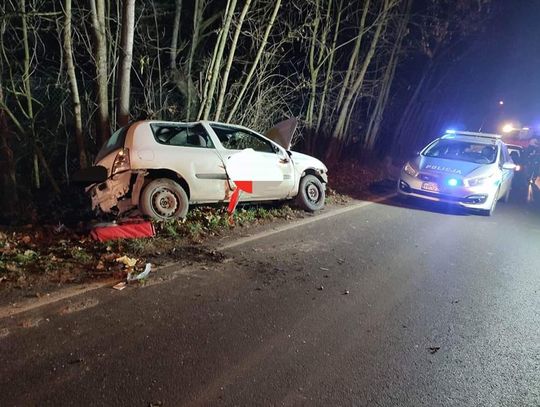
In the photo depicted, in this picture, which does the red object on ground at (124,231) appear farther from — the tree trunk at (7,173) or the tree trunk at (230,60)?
the tree trunk at (230,60)

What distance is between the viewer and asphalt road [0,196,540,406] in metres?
2.78

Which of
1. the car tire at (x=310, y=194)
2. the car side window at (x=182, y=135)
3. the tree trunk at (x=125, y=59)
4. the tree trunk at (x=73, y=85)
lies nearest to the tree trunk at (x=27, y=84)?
the tree trunk at (x=73, y=85)

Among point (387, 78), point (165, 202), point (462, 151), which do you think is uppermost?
point (387, 78)

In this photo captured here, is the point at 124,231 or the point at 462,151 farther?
the point at 462,151

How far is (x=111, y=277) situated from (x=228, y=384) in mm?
2116

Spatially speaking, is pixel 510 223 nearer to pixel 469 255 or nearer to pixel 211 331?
pixel 469 255

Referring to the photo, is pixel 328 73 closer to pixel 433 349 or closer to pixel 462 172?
pixel 462 172

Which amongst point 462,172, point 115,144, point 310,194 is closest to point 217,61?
point 310,194

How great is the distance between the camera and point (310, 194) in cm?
813

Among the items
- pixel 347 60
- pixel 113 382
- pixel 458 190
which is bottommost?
pixel 113 382

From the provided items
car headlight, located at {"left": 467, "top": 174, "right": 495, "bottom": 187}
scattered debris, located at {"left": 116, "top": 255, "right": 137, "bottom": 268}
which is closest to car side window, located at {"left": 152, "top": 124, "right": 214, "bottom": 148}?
scattered debris, located at {"left": 116, "top": 255, "right": 137, "bottom": 268}

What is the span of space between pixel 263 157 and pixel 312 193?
58.7 inches

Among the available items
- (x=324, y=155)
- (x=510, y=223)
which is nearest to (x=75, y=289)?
(x=510, y=223)

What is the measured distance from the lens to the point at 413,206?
955 centimetres
